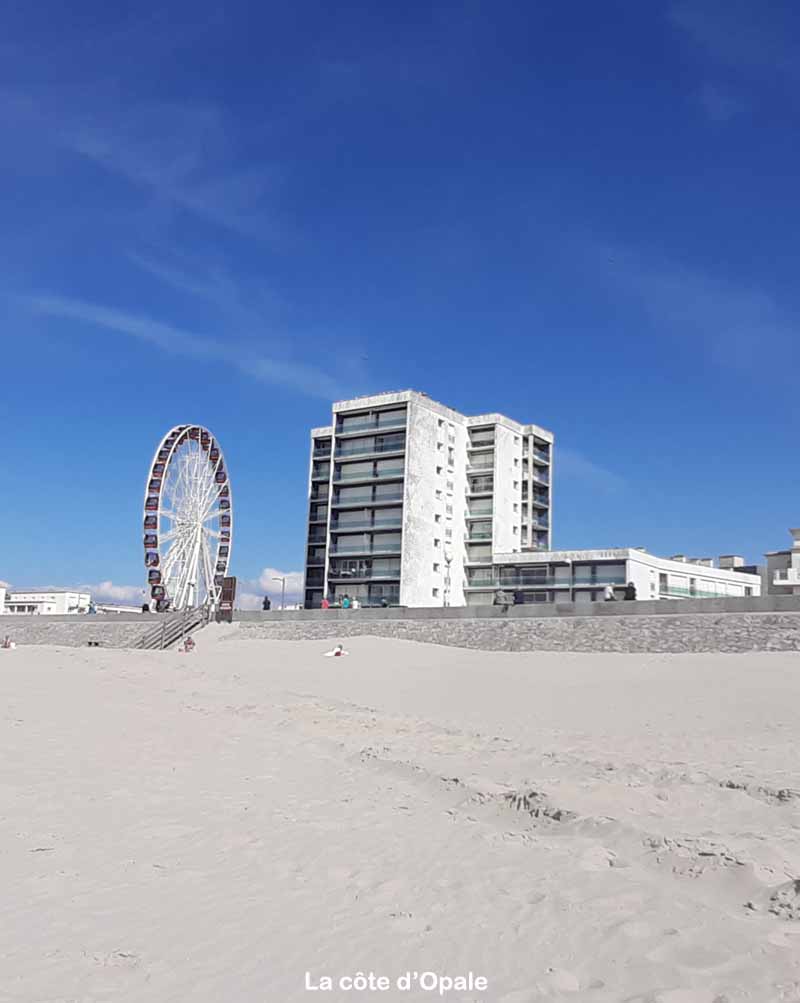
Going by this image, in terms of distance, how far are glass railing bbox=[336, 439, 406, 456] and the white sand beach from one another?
60.0m

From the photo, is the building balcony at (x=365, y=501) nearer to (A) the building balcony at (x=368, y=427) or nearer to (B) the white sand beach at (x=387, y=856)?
(A) the building balcony at (x=368, y=427)

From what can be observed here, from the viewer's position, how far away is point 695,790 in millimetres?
9164

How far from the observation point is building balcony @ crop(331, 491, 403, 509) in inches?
2933

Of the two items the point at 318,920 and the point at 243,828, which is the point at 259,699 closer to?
the point at 243,828

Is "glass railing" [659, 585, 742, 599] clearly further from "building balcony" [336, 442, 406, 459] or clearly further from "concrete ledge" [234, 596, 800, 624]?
"concrete ledge" [234, 596, 800, 624]

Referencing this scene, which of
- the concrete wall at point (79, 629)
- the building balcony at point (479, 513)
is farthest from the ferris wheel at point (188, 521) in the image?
the building balcony at point (479, 513)

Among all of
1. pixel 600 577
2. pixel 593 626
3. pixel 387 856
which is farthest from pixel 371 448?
pixel 387 856

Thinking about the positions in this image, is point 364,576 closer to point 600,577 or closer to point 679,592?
point 600,577

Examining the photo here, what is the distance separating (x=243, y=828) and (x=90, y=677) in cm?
1233

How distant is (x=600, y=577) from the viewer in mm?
68062

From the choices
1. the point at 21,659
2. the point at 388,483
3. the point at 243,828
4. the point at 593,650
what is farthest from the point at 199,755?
the point at 388,483

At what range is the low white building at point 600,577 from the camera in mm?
67250

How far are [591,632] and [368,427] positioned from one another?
49.1 metres

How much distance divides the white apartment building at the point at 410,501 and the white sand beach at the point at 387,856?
58.6 meters
